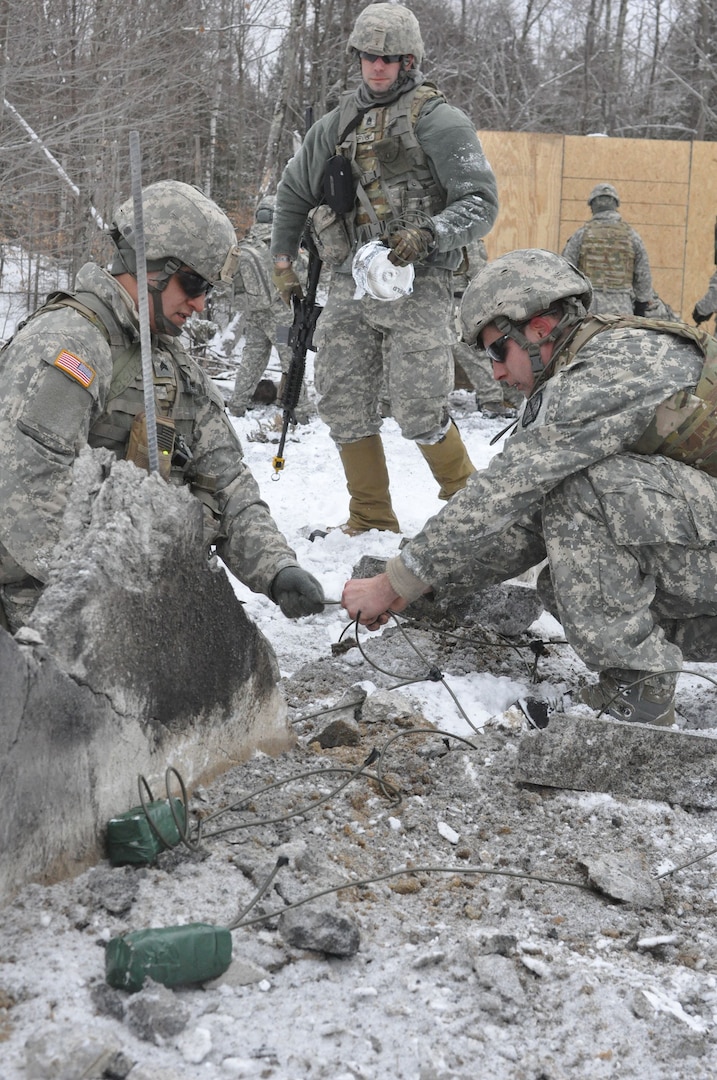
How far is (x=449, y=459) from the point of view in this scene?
17.4 feet

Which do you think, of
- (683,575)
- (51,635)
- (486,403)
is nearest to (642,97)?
(486,403)

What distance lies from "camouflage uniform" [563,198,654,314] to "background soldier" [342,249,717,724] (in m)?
7.09

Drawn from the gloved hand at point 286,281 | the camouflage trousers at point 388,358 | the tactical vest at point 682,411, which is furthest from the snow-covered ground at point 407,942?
the gloved hand at point 286,281

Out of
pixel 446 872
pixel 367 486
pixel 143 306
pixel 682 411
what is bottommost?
pixel 446 872

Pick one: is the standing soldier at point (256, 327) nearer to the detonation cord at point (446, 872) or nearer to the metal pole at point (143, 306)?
the metal pole at point (143, 306)

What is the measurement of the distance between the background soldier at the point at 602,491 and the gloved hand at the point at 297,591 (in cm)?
17

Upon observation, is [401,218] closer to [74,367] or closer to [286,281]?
[286,281]

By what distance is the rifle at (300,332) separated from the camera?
5.69 metres

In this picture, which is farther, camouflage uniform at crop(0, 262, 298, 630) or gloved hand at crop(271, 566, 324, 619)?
gloved hand at crop(271, 566, 324, 619)

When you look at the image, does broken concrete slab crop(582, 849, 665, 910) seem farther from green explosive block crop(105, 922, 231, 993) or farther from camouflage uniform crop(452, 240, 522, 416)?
camouflage uniform crop(452, 240, 522, 416)

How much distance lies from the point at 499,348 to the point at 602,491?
1.98 ft

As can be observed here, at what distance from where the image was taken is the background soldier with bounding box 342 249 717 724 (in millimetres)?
3158

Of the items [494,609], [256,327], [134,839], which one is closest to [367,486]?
[494,609]

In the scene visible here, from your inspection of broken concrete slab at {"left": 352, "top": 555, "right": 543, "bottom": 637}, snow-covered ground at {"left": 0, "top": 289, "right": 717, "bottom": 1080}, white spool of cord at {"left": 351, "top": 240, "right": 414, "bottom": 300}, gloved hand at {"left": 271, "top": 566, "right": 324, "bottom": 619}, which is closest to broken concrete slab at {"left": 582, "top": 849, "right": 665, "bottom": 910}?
snow-covered ground at {"left": 0, "top": 289, "right": 717, "bottom": 1080}
